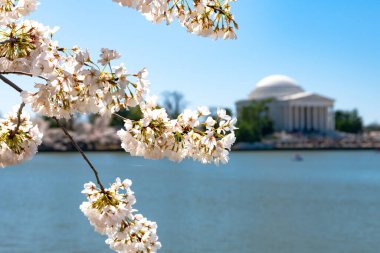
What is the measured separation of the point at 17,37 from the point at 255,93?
101 m

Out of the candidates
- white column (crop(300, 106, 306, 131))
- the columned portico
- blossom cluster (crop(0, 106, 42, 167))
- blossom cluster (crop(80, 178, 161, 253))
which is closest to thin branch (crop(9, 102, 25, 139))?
blossom cluster (crop(0, 106, 42, 167))

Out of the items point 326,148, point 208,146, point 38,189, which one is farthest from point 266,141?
point 208,146

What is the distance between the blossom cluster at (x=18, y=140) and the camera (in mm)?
2977

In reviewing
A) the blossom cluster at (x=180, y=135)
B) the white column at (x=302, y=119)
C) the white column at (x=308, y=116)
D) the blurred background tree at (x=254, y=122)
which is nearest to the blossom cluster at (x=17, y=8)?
the blossom cluster at (x=180, y=135)

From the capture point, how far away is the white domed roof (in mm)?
101562

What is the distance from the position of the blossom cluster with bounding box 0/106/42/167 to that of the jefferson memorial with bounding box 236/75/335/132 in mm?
94883

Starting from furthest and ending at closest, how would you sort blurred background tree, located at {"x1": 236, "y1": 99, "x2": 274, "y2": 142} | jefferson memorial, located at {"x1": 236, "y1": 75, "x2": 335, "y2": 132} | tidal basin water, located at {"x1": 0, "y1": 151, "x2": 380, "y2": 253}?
jefferson memorial, located at {"x1": 236, "y1": 75, "x2": 335, "y2": 132} < blurred background tree, located at {"x1": 236, "y1": 99, "x2": 274, "y2": 142} < tidal basin water, located at {"x1": 0, "y1": 151, "x2": 380, "y2": 253}

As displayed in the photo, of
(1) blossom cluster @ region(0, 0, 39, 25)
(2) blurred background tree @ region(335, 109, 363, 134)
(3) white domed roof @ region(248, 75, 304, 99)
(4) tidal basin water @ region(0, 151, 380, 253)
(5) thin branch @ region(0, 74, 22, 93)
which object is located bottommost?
(4) tidal basin water @ region(0, 151, 380, 253)

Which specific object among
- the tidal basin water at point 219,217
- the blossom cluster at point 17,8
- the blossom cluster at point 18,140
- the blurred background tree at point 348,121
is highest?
the blurred background tree at point 348,121

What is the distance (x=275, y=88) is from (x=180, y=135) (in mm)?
100169

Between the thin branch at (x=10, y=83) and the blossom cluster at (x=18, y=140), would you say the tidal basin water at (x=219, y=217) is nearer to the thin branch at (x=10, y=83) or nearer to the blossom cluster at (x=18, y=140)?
the blossom cluster at (x=18, y=140)

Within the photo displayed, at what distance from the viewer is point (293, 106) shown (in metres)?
98.5

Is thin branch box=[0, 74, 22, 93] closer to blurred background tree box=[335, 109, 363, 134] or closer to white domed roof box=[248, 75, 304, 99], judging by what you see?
white domed roof box=[248, 75, 304, 99]

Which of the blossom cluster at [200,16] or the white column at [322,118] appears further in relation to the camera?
the white column at [322,118]
